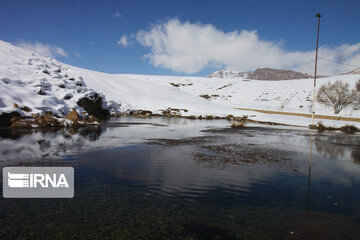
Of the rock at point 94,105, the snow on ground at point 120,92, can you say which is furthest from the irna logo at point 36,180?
the rock at point 94,105

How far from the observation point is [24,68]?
116 feet

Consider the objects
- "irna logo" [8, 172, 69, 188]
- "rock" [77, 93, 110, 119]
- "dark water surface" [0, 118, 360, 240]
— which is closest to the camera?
"dark water surface" [0, 118, 360, 240]

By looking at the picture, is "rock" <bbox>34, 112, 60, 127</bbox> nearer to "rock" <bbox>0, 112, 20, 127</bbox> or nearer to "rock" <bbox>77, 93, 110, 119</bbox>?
"rock" <bbox>0, 112, 20, 127</bbox>

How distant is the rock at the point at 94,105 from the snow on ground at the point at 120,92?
0.93 metres

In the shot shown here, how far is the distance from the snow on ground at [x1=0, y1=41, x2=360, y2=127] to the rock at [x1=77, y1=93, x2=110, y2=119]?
0.93m

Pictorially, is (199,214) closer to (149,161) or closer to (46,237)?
(46,237)

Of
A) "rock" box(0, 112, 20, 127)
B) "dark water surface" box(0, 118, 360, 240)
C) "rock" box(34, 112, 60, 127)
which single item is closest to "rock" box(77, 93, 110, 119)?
"rock" box(34, 112, 60, 127)

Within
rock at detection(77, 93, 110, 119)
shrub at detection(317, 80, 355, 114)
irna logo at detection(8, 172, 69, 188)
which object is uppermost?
shrub at detection(317, 80, 355, 114)

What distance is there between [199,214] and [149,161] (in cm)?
487

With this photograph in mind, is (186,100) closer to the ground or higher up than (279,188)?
higher up

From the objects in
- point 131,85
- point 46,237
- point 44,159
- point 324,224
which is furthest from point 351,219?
point 131,85

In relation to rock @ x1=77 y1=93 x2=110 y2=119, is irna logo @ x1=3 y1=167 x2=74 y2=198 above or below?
below

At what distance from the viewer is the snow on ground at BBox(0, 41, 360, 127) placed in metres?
26.0

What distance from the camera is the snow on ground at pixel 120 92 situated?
2605 cm
